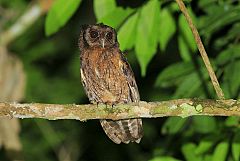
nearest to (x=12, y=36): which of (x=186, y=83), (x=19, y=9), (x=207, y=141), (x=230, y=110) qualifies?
(x=19, y=9)

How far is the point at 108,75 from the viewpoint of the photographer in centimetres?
501

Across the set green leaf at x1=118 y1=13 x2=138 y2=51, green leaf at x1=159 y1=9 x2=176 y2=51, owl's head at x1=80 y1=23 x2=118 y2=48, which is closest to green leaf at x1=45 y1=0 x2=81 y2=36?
green leaf at x1=118 y1=13 x2=138 y2=51

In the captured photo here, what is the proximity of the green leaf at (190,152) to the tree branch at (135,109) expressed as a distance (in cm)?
89

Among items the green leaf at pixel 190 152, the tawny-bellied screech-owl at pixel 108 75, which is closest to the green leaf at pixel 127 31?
the tawny-bellied screech-owl at pixel 108 75

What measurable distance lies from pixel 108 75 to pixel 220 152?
4.03ft

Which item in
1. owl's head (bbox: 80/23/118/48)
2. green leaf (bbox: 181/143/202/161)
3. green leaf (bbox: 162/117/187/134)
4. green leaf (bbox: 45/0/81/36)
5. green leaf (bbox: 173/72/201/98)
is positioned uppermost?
owl's head (bbox: 80/23/118/48)

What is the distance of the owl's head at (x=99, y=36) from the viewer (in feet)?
15.8

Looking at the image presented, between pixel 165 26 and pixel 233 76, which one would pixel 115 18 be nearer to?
pixel 165 26

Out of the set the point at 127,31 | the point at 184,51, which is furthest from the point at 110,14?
the point at 184,51

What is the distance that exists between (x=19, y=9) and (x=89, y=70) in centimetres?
312

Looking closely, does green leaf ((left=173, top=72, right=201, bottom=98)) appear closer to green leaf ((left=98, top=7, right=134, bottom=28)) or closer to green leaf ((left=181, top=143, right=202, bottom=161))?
green leaf ((left=181, top=143, right=202, bottom=161))

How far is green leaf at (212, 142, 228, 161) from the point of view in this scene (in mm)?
4320

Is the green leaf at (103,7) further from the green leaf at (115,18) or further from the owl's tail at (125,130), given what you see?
the owl's tail at (125,130)

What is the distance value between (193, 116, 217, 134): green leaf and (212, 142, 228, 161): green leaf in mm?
532
